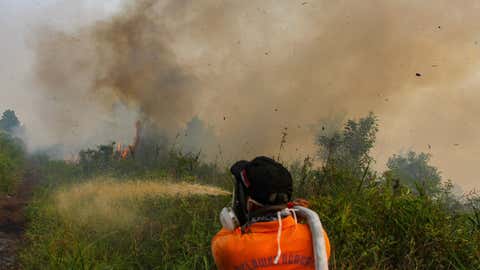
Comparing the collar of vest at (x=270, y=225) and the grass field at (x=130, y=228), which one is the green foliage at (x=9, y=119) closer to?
the grass field at (x=130, y=228)

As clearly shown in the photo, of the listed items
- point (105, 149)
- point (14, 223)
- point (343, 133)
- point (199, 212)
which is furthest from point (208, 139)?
point (199, 212)

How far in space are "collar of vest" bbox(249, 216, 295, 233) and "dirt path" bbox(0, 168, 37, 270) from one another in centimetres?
419

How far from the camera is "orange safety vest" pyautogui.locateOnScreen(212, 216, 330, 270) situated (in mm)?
1939

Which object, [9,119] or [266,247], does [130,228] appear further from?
[9,119]

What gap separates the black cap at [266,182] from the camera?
77.4 inches

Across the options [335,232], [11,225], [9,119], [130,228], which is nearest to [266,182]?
[335,232]

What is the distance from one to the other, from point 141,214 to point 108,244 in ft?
2.77

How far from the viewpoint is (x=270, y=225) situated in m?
1.98

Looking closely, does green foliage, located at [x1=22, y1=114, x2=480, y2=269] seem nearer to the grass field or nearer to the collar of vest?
the grass field

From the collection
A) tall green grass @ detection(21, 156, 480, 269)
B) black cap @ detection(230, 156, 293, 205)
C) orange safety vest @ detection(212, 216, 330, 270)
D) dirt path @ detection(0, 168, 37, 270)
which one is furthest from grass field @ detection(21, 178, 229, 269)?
black cap @ detection(230, 156, 293, 205)

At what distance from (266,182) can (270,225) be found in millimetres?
226

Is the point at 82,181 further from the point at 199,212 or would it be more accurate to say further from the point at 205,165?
the point at 199,212

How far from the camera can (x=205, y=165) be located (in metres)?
7.85

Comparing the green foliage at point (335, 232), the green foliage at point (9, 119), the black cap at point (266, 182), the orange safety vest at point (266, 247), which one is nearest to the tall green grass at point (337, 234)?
the green foliage at point (335, 232)
